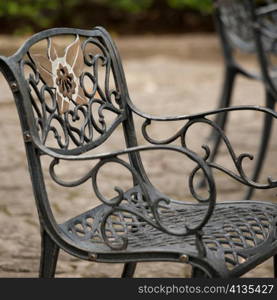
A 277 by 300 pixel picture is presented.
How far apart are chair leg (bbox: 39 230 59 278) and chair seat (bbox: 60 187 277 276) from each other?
54 millimetres

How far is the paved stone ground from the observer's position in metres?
3.07

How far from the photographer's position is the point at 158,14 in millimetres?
10031

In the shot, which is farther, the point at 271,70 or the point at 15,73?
the point at 271,70

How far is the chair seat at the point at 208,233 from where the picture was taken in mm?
1902

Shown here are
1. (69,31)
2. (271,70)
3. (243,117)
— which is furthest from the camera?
(243,117)

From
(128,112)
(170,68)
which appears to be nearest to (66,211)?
(128,112)

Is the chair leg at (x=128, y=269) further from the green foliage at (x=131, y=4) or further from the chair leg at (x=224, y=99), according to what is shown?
the green foliage at (x=131, y=4)

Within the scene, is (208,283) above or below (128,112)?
below

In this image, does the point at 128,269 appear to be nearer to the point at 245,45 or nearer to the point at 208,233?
the point at 208,233

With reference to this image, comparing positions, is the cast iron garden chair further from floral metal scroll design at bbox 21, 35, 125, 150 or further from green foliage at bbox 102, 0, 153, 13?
green foliage at bbox 102, 0, 153, 13

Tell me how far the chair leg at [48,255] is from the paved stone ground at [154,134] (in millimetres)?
920

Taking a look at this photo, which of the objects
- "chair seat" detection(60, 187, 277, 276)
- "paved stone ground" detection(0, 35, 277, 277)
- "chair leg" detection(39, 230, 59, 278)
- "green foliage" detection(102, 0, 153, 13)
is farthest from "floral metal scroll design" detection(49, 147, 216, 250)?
"green foliage" detection(102, 0, 153, 13)

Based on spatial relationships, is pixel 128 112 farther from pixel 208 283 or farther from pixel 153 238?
pixel 208 283

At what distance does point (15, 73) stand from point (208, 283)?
71cm
